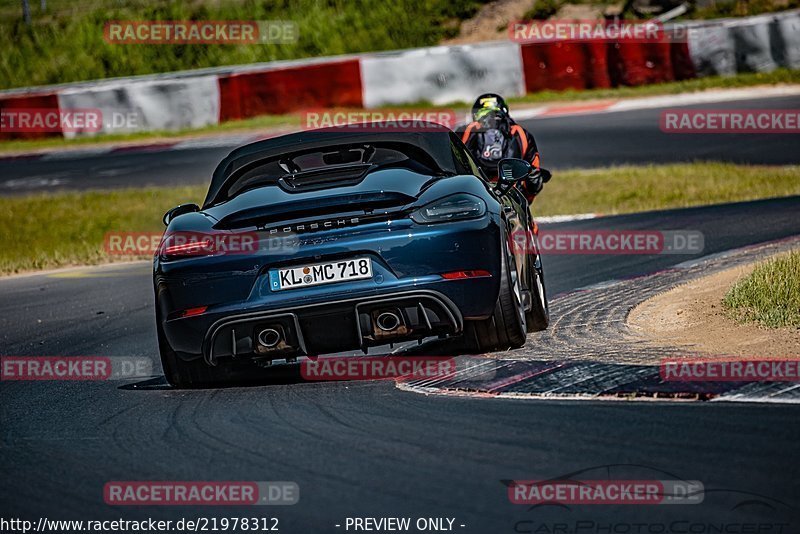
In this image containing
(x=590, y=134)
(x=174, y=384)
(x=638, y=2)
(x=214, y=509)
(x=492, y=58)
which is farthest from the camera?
(x=638, y=2)

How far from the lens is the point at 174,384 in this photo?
6.98 metres

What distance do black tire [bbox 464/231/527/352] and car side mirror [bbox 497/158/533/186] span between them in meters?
0.86

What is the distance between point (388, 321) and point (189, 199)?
44.2ft

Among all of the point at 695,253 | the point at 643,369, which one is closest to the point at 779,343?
the point at 643,369

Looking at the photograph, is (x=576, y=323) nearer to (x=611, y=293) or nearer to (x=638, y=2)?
(x=611, y=293)

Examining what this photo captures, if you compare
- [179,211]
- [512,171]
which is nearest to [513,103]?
[512,171]

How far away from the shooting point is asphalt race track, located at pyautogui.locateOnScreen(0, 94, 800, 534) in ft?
13.6

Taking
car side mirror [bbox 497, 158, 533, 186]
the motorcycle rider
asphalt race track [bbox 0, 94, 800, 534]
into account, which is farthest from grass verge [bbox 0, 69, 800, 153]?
asphalt race track [bbox 0, 94, 800, 534]

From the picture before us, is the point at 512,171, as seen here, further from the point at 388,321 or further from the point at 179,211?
the point at 179,211

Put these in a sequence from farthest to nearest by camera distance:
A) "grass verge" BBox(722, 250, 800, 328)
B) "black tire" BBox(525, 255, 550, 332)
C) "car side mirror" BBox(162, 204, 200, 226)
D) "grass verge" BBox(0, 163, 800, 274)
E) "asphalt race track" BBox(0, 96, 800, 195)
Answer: "asphalt race track" BBox(0, 96, 800, 195) → "grass verge" BBox(0, 163, 800, 274) → "black tire" BBox(525, 255, 550, 332) → "car side mirror" BBox(162, 204, 200, 226) → "grass verge" BBox(722, 250, 800, 328)

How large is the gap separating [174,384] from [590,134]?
15828 millimetres

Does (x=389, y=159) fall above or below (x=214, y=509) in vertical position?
above

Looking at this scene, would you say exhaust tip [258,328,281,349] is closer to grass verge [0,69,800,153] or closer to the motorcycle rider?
the motorcycle rider

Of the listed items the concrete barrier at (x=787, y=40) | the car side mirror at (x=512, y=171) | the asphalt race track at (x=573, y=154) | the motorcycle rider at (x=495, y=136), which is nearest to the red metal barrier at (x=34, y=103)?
the asphalt race track at (x=573, y=154)
